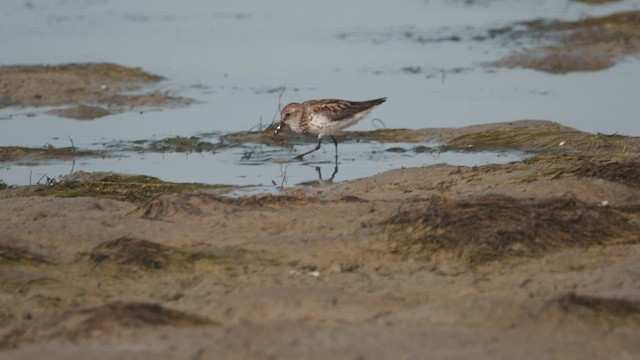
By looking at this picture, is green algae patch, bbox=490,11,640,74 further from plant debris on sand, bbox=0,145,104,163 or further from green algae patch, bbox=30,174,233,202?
green algae patch, bbox=30,174,233,202

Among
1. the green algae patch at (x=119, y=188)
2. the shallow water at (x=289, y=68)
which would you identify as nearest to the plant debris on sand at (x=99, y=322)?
the green algae patch at (x=119, y=188)

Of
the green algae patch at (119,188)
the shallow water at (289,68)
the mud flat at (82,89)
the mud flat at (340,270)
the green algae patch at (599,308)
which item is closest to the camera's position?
the mud flat at (340,270)

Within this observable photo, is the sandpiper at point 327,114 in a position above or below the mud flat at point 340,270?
above

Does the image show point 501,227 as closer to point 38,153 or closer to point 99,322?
point 99,322

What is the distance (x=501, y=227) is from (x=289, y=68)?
11.8 m

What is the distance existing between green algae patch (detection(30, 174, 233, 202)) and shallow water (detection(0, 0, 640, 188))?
680 mm

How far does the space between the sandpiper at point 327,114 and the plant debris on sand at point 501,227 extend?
4742 millimetres

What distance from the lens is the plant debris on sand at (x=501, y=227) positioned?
823cm

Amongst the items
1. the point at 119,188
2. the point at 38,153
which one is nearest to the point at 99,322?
the point at 119,188

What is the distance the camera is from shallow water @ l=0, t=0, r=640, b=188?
14.8 meters

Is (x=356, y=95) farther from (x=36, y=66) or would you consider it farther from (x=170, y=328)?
(x=170, y=328)

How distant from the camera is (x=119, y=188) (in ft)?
37.2

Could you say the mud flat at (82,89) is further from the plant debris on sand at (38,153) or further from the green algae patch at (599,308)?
the green algae patch at (599,308)

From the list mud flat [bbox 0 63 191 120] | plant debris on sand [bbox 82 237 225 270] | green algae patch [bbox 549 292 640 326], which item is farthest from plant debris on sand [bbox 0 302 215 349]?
mud flat [bbox 0 63 191 120]
